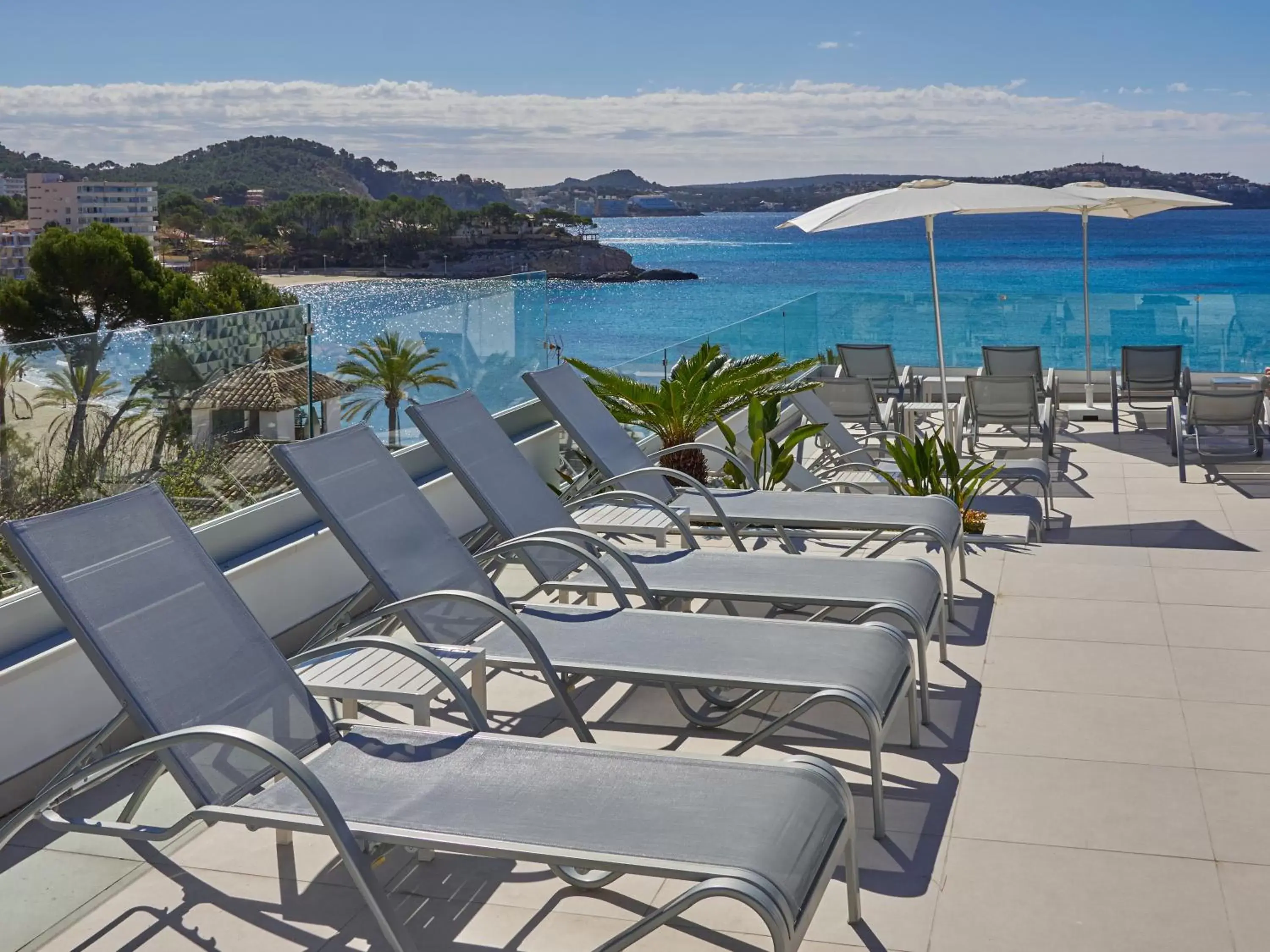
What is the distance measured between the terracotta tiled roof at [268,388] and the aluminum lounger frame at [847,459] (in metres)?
2.92

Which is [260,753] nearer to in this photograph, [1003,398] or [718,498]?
[718,498]

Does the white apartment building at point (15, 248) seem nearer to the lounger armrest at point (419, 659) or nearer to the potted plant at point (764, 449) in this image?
the potted plant at point (764, 449)

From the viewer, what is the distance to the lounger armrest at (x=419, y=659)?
3.42 m

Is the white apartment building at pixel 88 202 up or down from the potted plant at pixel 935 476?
up

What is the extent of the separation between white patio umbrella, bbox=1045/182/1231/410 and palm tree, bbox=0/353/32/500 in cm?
812

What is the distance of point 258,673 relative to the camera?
Result: 138 inches

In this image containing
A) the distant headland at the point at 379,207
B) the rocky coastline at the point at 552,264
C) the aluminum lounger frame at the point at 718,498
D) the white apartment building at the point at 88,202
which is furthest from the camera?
the rocky coastline at the point at 552,264

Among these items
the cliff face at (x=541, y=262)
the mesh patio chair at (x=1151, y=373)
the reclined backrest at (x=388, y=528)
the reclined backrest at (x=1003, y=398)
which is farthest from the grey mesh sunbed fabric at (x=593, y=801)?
Answer: the cliff face at (x=541, y=262)

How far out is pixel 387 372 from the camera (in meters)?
6.50

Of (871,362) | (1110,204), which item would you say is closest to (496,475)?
(871,362)

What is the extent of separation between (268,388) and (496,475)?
1.12 m

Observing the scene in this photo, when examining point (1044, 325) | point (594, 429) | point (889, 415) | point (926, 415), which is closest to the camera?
point (594, 429)

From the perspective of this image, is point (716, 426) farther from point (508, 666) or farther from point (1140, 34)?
point (1140, 34)

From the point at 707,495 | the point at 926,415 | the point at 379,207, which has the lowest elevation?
the point at 926,415
